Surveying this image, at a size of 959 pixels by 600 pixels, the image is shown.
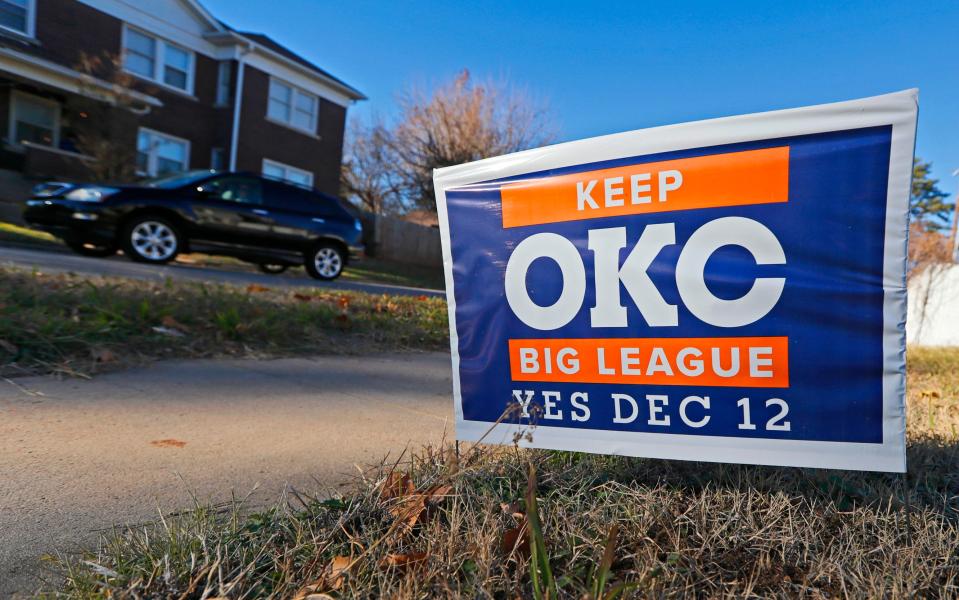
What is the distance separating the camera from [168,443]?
2578mm

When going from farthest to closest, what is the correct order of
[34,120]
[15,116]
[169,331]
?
1. [34,120]
2. [15,116]
3. [169,331]

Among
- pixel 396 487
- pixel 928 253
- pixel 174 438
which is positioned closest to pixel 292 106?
pixel 928 253

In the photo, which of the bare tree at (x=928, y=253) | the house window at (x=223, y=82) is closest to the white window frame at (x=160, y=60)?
the house window at (x=223, y=82)

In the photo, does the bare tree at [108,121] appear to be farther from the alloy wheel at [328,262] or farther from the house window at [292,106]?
the alloy wheel at [328,262]

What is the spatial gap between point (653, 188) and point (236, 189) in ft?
30.7

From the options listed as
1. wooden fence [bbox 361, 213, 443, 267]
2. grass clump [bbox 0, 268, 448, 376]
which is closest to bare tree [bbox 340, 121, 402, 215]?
wooden fence [bbox 361, 213, 443, 267]

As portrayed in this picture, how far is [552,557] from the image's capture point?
5.69 feet

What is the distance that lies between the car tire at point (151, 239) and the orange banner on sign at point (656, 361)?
27.2ft

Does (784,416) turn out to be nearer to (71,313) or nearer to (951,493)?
(951,493)

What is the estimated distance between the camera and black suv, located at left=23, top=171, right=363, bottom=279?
349 inches

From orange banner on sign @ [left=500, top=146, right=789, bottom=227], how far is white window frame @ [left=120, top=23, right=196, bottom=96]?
18.7 metres

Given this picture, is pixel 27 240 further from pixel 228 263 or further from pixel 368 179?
pixel 368 179

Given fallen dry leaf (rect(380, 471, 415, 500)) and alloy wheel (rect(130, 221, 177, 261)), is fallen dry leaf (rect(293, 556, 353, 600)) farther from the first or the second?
alloy wheel (rect(130, 221, 177, 261))

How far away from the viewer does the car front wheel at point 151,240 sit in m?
9.05
